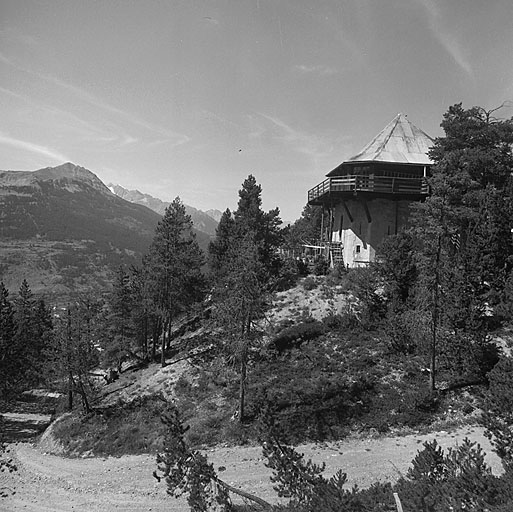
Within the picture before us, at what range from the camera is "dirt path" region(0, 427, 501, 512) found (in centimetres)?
1578

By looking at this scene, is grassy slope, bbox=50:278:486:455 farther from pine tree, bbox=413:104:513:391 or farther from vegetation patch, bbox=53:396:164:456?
pine tree, bbox=413:104:513:391

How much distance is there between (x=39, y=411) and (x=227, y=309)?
3159 centimetres

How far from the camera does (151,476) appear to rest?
17.7 m

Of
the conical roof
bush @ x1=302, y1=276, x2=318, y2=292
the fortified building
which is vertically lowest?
bush @ x1=302, y1=276, x2=318, y2=292

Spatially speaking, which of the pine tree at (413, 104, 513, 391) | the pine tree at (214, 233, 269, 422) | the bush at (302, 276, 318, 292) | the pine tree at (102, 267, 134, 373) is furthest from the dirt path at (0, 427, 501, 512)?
the bush at (302, 276, 318, 292)

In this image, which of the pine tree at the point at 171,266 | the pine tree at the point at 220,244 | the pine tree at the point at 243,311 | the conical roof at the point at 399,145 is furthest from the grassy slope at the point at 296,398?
the conical roof at the point at 399,145

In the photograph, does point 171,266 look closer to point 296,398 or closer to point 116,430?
point 116,430

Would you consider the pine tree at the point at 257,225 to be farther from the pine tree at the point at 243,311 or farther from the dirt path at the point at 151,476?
the dirt path at the point at 151,476

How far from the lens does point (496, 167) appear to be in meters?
29.5

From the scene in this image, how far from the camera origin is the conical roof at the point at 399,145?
3850cm

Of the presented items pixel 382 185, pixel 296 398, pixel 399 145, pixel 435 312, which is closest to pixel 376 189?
pixel 382 185

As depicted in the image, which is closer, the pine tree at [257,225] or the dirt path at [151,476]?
the dirt path at [151,476]

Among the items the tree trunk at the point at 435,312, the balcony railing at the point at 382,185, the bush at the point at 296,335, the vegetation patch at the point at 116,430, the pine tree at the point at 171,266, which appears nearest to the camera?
the tree trunk at the point at 435,312

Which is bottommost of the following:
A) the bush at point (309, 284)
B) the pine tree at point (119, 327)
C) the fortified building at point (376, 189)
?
the pine tree at point (119, 327)
